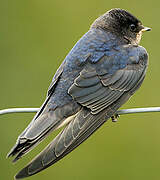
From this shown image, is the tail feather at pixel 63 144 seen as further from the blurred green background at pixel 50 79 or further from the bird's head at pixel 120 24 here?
the blurred green background at pixel 50 79

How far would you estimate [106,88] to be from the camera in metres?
4.14

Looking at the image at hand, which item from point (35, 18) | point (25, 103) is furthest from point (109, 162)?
point (35, 18)

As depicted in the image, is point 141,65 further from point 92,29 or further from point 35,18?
point 35,18

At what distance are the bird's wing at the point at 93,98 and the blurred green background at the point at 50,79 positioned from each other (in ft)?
4.32

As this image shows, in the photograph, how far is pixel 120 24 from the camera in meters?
4.60

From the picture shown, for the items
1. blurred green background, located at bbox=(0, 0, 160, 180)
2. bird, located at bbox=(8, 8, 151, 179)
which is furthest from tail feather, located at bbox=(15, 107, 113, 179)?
blurred green background, located at bbox=(0, 0, 160, 180)

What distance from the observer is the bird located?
376cm

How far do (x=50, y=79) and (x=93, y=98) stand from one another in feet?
6.21

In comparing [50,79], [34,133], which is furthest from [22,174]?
[50,79]

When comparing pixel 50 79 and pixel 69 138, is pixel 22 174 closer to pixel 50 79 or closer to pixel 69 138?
pixel 69 138

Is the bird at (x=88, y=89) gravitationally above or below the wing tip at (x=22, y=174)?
above

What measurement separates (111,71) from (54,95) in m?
0.43

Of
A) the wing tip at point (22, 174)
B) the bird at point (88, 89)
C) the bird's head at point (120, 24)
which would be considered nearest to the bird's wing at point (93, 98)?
the bird at point (88, 89)

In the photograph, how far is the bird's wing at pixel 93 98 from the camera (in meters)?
3.74
